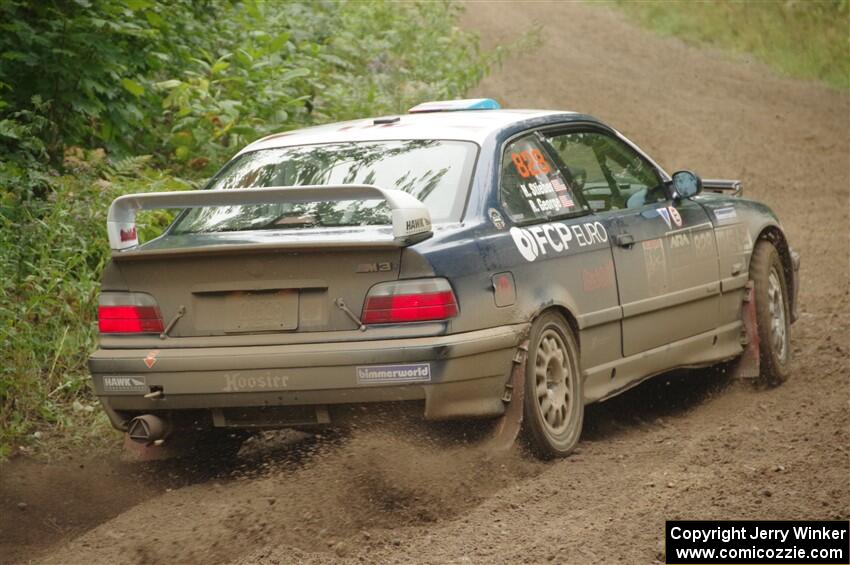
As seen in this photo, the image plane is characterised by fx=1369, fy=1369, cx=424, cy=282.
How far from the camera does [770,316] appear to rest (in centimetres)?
801

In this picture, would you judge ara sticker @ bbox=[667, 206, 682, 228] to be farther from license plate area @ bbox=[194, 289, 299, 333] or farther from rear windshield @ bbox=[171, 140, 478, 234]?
license plate area @ bbox=[194, 289, 299, 333]

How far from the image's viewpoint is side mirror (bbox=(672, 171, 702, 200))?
736 centimetres

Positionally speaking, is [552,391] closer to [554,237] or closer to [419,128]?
[554,237]

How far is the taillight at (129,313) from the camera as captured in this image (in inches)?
223

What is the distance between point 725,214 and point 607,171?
1059mm

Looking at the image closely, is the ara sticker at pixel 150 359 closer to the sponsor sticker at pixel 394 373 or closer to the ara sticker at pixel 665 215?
the sponsor sticker at pixel 394 373

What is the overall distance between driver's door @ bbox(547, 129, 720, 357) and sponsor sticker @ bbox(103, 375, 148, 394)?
2.38 metres

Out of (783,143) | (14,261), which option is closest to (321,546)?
(14,261)

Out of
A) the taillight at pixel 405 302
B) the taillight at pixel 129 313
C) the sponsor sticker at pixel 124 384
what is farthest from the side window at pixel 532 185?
the sponsor sticker at pixel 124 384

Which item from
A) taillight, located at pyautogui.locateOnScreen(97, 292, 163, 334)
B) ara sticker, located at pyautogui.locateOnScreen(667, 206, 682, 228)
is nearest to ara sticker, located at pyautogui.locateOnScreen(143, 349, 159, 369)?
taillight, located at pyautogui.locateOnScreen(97, 292, 163, 334)

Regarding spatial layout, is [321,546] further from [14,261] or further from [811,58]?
[811,58]

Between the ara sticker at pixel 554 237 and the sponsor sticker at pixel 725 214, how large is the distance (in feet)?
4.40

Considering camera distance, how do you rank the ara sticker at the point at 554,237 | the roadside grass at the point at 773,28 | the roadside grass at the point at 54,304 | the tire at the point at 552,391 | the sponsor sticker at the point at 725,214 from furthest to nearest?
the roadside grass at the point at 773,28 → the sponsor sticker at the point at 725,214 → the roadside grass at the point at 54,304 → the ara sticker at the point at 554,237 → the tire at the point at 552,391

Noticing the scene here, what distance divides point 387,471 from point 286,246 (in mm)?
994
